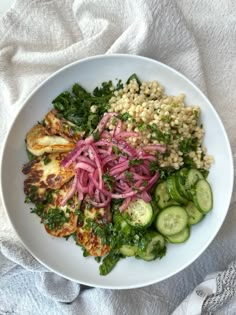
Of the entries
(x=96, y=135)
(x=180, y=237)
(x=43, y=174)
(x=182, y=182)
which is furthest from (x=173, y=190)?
(x=43, y=174)

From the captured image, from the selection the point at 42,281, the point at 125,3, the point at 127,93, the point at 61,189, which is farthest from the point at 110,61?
the point at 42,281

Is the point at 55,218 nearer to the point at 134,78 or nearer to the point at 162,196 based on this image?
the point at 162,196

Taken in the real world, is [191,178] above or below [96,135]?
below

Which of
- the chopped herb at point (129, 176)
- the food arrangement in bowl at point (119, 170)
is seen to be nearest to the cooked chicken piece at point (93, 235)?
the food arrangement in bowl at point (119, 170)

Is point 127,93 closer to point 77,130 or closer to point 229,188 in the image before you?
point 77,130

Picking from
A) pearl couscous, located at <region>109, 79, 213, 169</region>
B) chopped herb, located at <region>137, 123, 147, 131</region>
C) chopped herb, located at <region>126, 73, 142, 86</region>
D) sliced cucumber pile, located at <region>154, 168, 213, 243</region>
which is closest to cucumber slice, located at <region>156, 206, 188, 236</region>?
sliced cucumber pile, located at <region>154, 168, 213, 243</region>

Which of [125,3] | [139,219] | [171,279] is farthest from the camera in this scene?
[171,279]

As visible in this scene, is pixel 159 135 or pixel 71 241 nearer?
pixel 159 135
